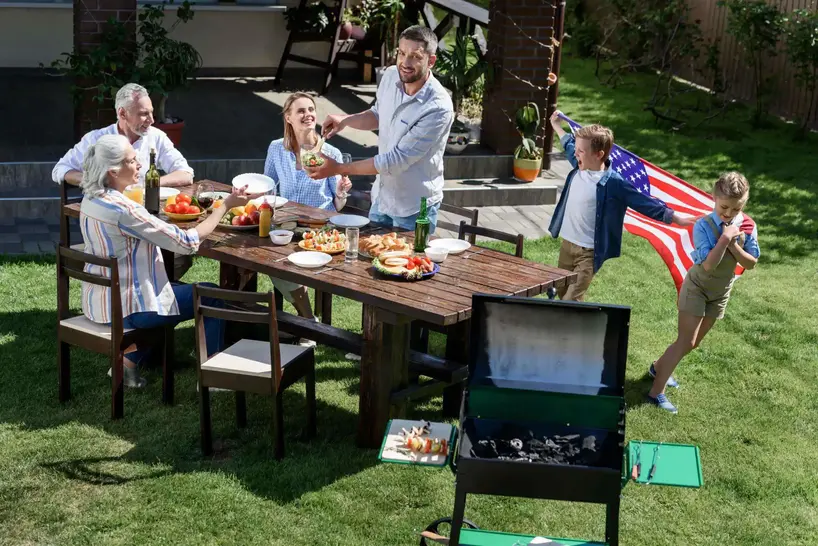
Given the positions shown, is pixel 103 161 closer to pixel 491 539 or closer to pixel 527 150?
pixel 491 539

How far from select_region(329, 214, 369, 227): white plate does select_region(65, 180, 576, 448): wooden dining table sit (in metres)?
0.32

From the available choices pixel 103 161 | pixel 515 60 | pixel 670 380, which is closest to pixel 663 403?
pixel 670 380

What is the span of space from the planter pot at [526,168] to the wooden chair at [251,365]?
492 cm

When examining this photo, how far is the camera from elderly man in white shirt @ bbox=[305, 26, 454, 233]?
20.1 feet

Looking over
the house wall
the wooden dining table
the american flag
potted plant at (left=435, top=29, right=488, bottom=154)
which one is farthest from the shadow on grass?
the house wall

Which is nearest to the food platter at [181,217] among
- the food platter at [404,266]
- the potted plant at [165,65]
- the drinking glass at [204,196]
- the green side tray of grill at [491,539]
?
the drinking glass at [204,196]

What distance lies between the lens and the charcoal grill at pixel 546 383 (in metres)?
4.23

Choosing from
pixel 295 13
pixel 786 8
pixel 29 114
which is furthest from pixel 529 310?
pixel 786 8

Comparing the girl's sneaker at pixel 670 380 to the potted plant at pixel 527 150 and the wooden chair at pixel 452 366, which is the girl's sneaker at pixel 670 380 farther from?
the potted plant at pixel 527 150

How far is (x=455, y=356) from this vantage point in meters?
6.14

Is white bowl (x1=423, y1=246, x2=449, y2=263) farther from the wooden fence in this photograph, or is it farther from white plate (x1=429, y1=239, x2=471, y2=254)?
the wooden fence

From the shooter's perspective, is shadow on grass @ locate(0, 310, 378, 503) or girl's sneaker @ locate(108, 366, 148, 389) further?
girl's sneaker @ locate(108, 366, 148, 389)

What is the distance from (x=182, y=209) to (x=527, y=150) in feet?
15.1

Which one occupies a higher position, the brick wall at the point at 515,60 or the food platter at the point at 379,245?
the brick wall at the point at 515,60
